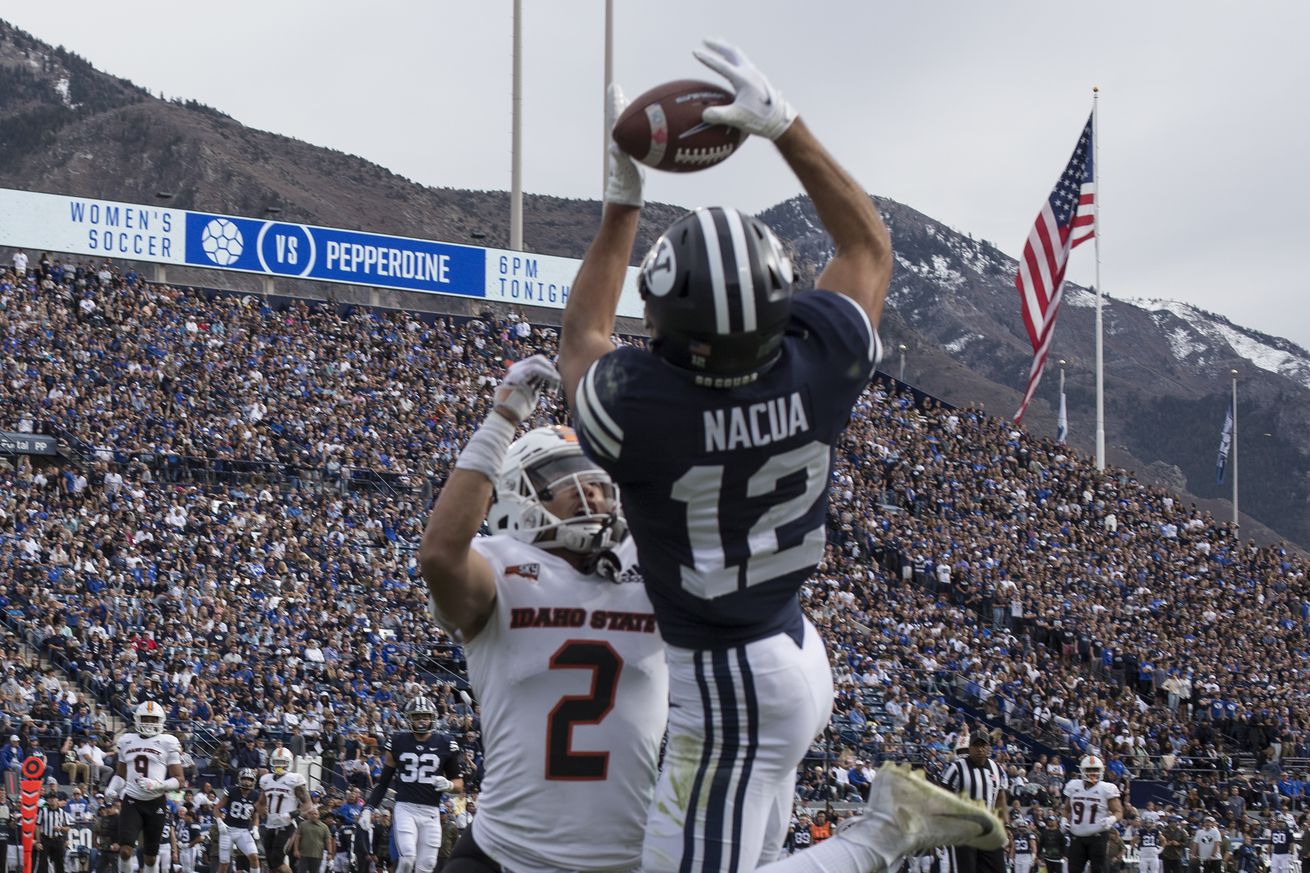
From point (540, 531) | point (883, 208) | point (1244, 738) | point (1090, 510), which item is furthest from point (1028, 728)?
point (883, 208)

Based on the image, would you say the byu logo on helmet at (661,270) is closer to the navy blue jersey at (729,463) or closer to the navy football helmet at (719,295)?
the navy football helmet at (719,295)

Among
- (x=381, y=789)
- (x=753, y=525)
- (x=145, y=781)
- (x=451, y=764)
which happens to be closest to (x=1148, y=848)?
(x=451, y=764)

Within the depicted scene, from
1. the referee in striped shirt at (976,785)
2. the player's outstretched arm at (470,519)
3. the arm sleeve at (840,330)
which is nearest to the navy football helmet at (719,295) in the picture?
the arm sleeve at (840,330)

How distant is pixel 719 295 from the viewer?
3811 mm

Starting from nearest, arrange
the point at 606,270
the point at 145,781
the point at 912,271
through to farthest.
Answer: the point at 606,270, the point at 145,781, the point at 912,271

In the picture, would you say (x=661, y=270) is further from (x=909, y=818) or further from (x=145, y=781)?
(x=145, y=781)

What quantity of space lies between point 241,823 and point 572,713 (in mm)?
14935

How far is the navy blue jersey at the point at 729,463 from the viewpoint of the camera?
393 centimetres

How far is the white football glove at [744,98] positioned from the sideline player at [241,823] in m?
15.2

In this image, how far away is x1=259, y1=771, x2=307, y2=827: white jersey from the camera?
687 inches

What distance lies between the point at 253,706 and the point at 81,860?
4.71 m

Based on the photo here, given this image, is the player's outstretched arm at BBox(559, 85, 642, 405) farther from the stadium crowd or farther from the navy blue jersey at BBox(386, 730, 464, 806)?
the stadium crowd

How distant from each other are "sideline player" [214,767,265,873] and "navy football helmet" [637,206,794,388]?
15141 mm

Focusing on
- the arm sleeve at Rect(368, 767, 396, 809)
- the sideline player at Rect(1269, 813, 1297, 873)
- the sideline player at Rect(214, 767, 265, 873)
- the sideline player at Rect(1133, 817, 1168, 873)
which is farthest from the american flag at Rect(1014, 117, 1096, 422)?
the arm sleeve at Rect(368, 767, 396, 809)
